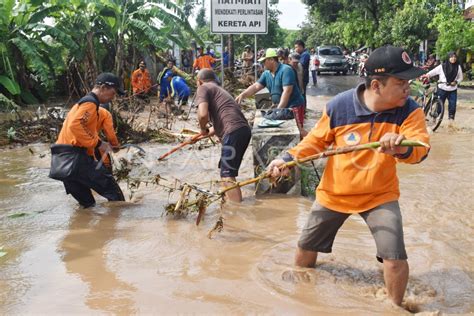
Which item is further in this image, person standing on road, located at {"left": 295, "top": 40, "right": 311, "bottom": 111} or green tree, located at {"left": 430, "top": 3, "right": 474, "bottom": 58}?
green tree, located at {"left": 430, "top": 3, "right": 474, "bottom": 58}

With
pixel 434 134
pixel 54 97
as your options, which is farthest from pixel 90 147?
pixel 54 97

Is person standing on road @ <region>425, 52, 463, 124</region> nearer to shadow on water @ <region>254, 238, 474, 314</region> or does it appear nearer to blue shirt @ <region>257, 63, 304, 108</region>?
blue shirt @ <region>257, 63, 304, 108</region>

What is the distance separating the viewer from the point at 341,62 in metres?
29.5

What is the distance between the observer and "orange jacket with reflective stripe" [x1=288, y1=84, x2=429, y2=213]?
310 cm

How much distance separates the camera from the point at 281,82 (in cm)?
739

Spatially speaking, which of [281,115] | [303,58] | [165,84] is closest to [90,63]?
[165,84]

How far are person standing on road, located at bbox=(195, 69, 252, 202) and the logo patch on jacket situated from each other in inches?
105

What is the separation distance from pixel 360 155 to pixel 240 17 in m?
6.76

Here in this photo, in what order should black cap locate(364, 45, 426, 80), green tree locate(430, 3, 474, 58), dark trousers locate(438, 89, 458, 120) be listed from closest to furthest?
black cap locate(364, 45, 426, 80)
dark trousers locate(438, 89, 458, 120)
green tree locate(430, 3, 474, 58)

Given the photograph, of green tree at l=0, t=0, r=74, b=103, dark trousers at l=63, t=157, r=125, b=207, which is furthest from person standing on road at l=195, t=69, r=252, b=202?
green tree at l=0, t=0, r=74, b=103

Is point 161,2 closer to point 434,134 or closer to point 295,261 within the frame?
point 434,134

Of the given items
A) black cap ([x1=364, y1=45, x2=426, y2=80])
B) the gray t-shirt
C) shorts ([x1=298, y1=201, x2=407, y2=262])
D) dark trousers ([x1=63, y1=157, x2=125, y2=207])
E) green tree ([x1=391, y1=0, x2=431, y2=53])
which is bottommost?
dark trousers ([x1=63, y1=157, x2=125, y2=207])

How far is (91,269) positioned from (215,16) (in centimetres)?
626

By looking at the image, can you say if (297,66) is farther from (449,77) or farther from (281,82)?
(281,82)
